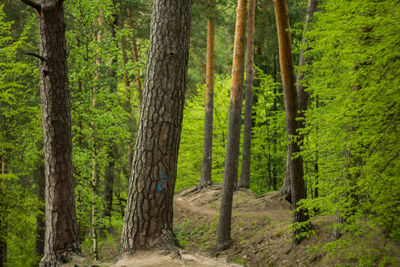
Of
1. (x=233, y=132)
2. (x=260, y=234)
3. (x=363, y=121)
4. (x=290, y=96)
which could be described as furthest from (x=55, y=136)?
(x=260, y=234)

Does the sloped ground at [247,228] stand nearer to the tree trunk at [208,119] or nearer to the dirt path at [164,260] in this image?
the tree trunk at [208,119]

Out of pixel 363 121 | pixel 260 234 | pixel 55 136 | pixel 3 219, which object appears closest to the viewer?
pixel 55 136

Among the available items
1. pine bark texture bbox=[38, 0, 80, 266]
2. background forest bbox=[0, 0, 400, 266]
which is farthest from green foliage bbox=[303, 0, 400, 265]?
pine bark texture bbox=[38, 0, 80, 266]

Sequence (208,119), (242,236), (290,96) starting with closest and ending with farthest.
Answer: (290,96)
(242,236)
(208,119)

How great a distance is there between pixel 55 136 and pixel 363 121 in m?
5.05

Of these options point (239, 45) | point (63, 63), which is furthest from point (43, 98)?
point (239, 45)

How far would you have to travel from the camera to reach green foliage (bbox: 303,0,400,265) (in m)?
5.18

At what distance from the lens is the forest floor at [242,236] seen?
4.08m

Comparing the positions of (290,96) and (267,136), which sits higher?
(290,96)

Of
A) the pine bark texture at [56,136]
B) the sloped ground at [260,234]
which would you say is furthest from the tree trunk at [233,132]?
the pine bark texture at [56,136]

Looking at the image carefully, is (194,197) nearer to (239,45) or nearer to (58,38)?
(239,45)

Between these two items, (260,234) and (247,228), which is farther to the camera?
(247,228)

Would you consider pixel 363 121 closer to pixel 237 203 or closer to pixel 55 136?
pixel 55 136

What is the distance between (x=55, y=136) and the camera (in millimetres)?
5359
